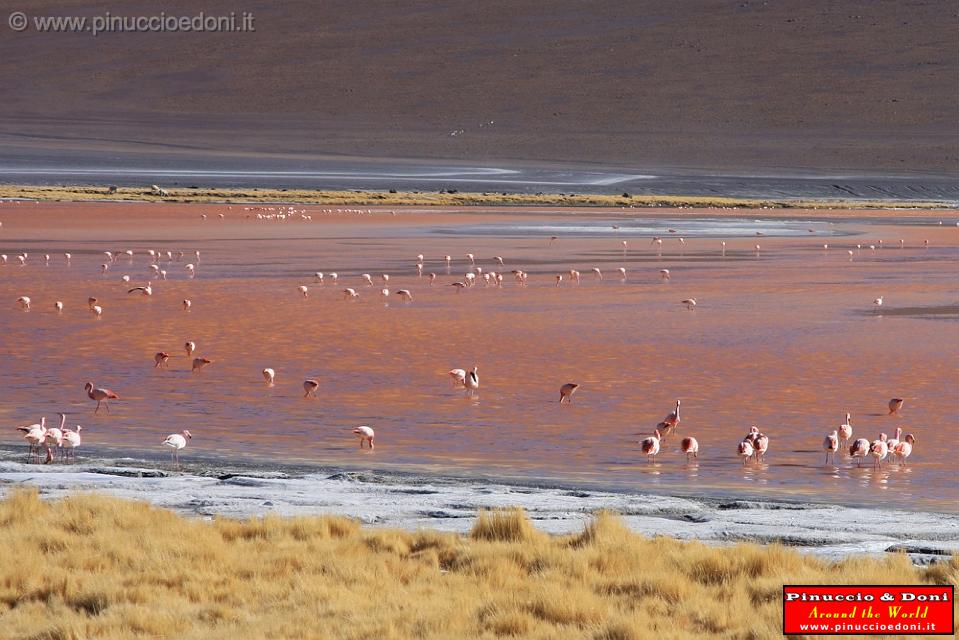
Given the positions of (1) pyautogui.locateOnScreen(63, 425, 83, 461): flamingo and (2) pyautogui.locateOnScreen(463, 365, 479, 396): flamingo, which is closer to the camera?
(1) pyautogui.locateOnScreen(63, 425, 83, 461): flamingo

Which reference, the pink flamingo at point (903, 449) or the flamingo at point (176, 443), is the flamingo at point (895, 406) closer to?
the pink flamingo at point (903, 449)

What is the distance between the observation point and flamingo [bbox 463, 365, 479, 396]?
11.9 metres

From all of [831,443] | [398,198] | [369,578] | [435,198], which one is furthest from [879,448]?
[435,198]

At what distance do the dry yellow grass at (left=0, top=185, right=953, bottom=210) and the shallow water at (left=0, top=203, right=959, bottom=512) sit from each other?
786 inches

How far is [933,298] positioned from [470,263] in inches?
308

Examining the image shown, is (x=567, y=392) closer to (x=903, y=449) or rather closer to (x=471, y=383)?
(x=471, y=383)

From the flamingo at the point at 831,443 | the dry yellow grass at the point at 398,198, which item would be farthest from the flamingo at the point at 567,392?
the dry yellow grass at the point at 398,198

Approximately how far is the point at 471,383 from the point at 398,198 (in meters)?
38.2

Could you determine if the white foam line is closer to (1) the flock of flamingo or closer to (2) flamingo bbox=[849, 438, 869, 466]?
(1) the flock of flamingo

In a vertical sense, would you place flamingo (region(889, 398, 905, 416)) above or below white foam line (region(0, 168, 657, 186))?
below

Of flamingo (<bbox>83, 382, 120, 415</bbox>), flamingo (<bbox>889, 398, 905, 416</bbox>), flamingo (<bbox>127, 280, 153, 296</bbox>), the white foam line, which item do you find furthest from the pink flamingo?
the white foam line

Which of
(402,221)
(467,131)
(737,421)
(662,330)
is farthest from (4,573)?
(467,131)

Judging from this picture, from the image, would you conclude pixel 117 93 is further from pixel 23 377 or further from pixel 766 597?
pixel 766 597

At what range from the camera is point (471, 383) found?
12.0m
